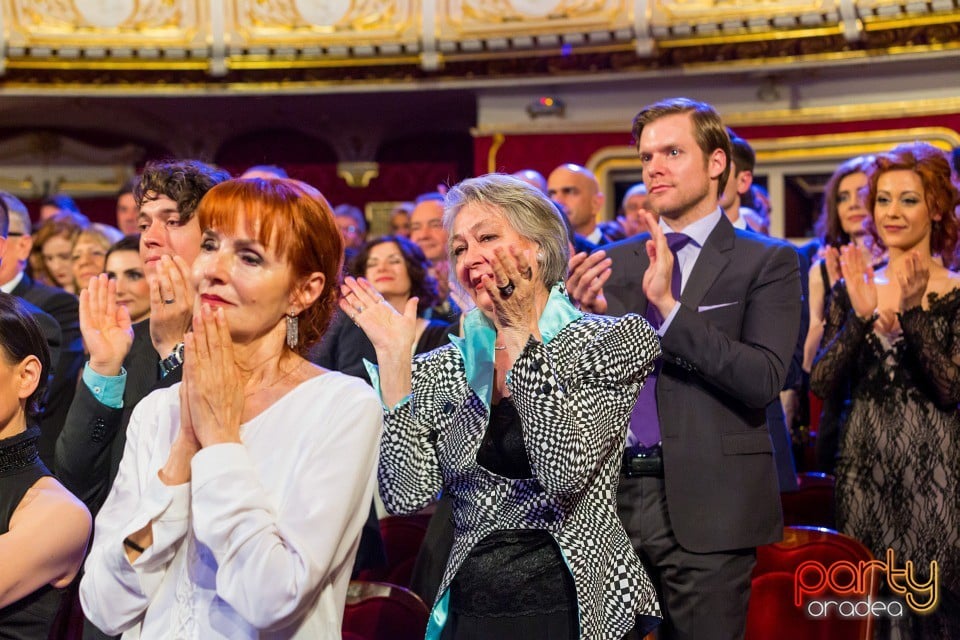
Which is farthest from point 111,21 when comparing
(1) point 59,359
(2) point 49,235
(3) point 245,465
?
(3) point 245,465

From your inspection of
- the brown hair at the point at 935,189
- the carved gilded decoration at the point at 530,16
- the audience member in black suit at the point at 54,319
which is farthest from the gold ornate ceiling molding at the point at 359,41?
the audience member in black suit at the point at 54,319

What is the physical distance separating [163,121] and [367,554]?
7624 millimetres

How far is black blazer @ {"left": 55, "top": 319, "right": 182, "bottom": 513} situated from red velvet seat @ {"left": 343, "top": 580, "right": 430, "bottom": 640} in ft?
2.06

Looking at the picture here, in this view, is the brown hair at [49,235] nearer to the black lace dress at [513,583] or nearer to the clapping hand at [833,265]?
the clapping hand at [833,265]

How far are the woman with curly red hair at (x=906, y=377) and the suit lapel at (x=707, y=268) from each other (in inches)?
34.6

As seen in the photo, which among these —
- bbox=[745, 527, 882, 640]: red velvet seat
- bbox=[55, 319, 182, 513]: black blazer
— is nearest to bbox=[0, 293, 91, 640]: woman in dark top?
bbox=[55, 319, 182, 513]: black blazer

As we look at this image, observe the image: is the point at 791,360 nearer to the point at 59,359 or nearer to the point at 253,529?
the point at 253,529

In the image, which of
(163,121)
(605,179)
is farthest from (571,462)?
(163,121)

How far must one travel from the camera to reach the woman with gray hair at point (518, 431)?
2.06 metres

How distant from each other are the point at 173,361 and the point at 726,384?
1.26m

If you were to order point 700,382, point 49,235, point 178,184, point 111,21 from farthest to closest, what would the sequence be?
point 111,21, point 49,235, point 700,382, point 178,184

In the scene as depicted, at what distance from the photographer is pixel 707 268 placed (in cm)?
286

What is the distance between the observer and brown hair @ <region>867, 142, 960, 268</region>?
12.1ft

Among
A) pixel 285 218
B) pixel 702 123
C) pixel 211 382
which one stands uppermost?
pixel 702 123
